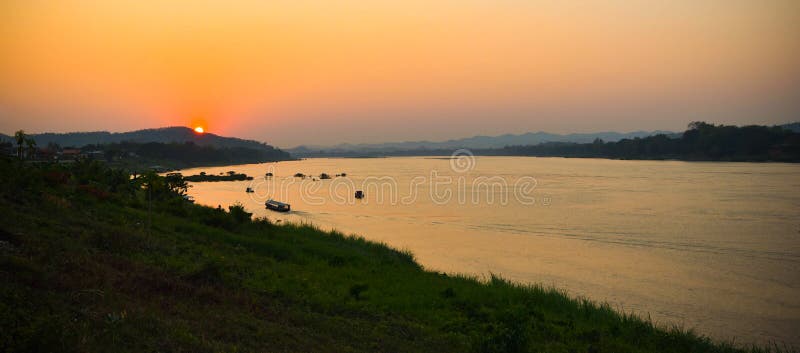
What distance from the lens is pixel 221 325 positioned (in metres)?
10.0

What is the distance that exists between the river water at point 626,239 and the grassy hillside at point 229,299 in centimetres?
636

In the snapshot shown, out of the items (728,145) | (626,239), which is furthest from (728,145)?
(626,239)

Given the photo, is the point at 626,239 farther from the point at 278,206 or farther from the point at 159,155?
the point at 159,155

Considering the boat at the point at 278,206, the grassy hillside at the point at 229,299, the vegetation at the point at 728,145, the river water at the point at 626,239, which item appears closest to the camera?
the grassy hillside at the point at 229,299

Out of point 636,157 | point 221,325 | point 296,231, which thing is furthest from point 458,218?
point 636,157

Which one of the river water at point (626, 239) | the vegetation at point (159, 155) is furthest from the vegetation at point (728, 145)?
the vegetation at point (159, 155)

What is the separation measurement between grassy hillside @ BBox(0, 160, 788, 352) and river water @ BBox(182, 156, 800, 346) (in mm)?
6357

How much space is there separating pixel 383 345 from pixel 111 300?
5.71 m

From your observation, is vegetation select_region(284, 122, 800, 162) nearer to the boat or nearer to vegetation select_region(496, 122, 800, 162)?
vegetation select_region(496, 122, 800, 162)

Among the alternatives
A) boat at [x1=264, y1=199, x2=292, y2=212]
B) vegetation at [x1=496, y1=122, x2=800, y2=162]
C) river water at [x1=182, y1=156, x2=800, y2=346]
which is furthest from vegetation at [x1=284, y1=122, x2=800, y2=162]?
boat at [x1=264, y1=199, x2=292, y2=212]

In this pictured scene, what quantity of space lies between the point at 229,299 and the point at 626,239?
1321 inches

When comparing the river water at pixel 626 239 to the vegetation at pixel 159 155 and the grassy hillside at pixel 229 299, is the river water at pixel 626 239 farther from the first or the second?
the vegetation at pixel 159 155

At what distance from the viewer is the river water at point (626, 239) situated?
23.0 meters

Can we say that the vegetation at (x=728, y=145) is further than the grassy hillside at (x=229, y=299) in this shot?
Yes
